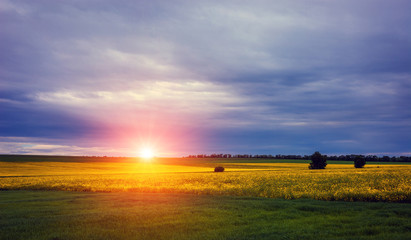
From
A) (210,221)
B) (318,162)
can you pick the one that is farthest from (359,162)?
(210,221)

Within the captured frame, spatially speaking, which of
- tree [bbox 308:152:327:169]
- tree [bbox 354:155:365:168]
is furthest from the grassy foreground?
tree [bbox 354:155:365:168]

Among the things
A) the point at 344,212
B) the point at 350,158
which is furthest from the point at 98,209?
the point at 350,158

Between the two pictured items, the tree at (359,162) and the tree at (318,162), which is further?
the tree at (359,162)

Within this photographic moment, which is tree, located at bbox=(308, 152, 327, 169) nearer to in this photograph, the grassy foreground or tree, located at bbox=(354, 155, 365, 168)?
tree, located at bbox=(354, 155, 365, 168)

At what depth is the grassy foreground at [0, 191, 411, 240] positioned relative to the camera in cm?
1260

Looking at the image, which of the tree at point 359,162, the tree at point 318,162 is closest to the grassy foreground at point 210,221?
the tree at point 318,162

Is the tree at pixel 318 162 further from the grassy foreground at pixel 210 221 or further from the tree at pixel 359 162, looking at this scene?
the grassy foreground at pixel 210 221

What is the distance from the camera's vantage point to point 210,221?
14.9m

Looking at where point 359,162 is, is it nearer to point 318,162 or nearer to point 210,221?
point 318,162

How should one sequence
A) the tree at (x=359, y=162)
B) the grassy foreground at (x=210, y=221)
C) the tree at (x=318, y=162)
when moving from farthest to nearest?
the tree at (x=359, y=162) < the tree at (x=318, y=162) < the grassy foreground at (x=210, y=221)

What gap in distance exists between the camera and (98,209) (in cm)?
1866

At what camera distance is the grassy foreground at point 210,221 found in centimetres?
1260

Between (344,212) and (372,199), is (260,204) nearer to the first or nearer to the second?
(344,212)

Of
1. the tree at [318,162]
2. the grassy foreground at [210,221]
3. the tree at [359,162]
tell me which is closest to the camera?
the grassy foreground at [210,221]
